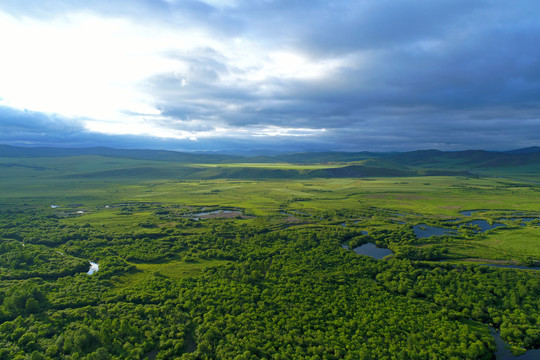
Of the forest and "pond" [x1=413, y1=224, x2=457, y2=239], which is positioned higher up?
"pond" [x1=413, y1=224, x2=457, y2=239]

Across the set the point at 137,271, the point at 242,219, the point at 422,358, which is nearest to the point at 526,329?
the point at 422,358

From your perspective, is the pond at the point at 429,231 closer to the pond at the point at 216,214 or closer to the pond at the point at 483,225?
the pond at the point at 483,225

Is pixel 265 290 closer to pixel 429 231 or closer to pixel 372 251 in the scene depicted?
pixel 372 251

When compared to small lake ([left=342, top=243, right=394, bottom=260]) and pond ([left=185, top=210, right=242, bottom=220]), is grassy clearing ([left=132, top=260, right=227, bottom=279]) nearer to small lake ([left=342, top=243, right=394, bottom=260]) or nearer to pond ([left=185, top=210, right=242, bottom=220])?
small lake ([left=342, top=243, right=394, bottom=260])

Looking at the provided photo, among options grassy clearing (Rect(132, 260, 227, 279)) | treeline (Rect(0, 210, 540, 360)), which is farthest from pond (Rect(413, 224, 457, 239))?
grassy clearing (Rect(132, 260, 227, 279))

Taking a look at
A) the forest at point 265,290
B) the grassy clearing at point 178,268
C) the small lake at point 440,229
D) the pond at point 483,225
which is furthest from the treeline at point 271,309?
the pond at point 483,225

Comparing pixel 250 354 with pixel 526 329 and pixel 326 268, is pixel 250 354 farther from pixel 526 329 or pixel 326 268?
pixel 526 329
